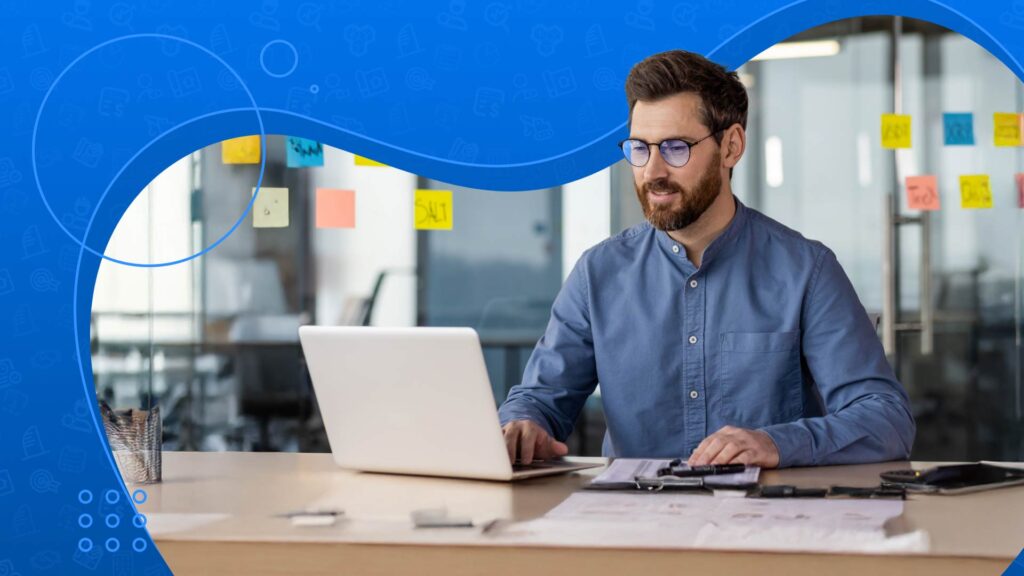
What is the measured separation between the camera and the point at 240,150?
400cm

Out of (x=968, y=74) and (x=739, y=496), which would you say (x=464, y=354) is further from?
(x=968, y=74)

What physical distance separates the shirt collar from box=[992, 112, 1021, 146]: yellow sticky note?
191 centimetres

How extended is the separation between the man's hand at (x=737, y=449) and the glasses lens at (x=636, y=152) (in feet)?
1.65

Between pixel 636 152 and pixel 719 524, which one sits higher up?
pixel 636 152

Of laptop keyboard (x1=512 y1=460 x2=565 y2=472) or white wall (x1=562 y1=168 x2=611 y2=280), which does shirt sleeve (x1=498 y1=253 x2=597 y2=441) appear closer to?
→ laptop keyboard (x1=512 y1=460 x2=565 y2=472)

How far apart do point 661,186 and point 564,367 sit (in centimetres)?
37

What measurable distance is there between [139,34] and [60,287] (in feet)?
2.24

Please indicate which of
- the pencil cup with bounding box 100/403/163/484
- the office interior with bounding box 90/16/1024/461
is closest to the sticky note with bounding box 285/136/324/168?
the office interior with bounding box 90/16/1024/461

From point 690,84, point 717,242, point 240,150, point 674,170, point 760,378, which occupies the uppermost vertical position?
point 240,150

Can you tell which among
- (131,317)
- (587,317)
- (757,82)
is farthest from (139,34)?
(757,82)

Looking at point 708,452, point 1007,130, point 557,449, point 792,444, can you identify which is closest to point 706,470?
point 708,452

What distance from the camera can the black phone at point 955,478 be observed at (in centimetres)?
162

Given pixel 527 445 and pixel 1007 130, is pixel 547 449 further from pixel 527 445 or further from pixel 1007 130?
pixel 1007 130

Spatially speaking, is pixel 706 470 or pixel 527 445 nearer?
pixel 706 470
